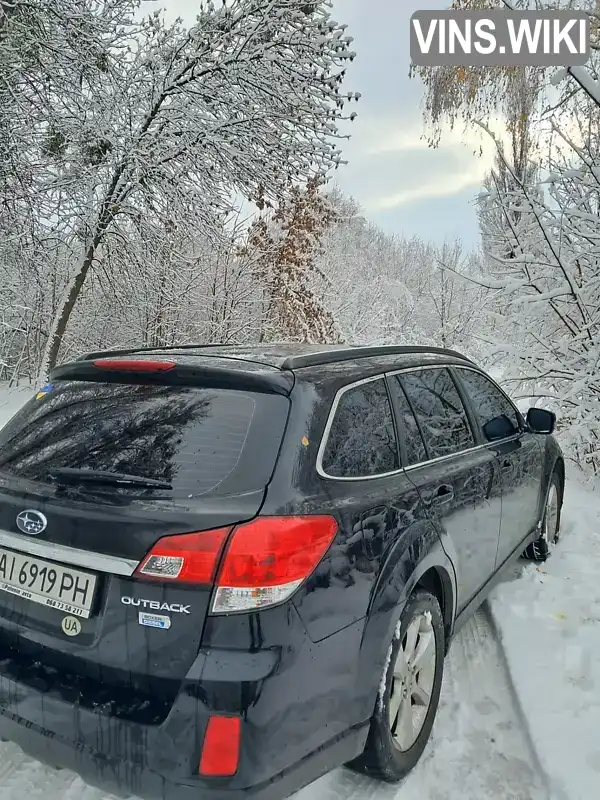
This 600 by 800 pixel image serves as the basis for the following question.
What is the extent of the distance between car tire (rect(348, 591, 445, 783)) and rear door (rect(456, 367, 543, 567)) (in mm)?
1153

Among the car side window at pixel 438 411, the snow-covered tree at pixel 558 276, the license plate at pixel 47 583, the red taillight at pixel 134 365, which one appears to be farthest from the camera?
the snow-covered tree at pixel 558 276

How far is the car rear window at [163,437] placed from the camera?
183 cm

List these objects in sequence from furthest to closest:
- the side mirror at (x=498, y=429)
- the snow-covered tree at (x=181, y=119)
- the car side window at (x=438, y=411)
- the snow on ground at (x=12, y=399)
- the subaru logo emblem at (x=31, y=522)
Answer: the snow on ground at (x=12, y=399) → the snow-covered tree at (x=181, y=119) → the side mirror at (x=498, y=429) → the car side window at (x=438, y=411) → the subaru logo emblem at (x=31, y=522)

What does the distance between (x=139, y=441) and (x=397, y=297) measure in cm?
4335

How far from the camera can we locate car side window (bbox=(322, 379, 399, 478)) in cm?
207

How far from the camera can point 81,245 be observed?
35.4ft

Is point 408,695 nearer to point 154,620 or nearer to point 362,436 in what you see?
point 362,436

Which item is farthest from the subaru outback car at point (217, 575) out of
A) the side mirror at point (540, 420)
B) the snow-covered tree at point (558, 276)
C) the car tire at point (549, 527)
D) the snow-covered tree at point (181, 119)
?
the snow-covered tree at point (181, 119)

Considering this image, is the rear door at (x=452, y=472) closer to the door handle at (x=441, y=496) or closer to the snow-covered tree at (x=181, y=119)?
the door handle at (x=441, y=496)

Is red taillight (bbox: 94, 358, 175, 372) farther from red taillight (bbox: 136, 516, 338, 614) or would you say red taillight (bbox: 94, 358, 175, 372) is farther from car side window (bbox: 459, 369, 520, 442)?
car side window (bbox: 459, 369, 520, 442)

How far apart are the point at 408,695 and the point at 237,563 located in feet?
3.68

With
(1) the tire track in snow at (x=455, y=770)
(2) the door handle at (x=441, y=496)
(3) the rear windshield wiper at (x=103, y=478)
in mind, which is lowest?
(1) the tire track in snow at (x=455, y=770)

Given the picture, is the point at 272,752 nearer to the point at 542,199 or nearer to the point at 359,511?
the point at 359,511

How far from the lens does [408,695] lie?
2289 millimetres
